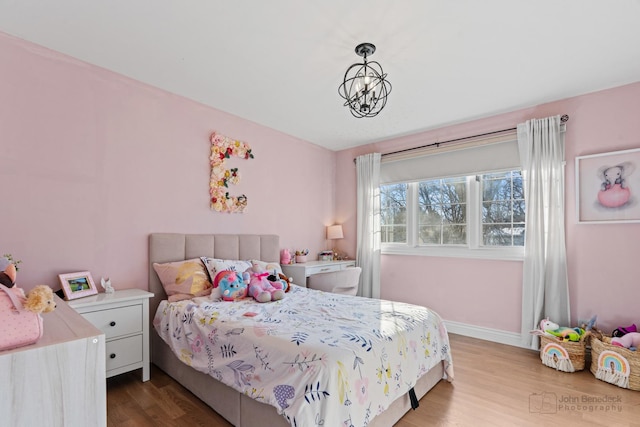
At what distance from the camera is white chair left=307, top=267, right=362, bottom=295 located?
11.7 feet

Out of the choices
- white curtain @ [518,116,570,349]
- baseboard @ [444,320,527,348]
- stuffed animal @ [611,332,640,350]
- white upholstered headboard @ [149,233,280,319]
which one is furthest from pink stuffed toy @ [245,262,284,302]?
stuffed animal @ [611,332,640,350]

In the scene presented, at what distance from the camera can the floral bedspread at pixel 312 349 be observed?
1.49m

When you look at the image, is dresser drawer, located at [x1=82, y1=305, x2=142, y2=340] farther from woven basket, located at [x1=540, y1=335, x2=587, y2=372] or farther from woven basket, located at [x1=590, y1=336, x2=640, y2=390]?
woven basket, located at [x1=590, y1=336, x2=640, y2=390]

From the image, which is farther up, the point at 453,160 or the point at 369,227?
the point at 453,160

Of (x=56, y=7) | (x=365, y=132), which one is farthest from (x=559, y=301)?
(x=56, y=7)

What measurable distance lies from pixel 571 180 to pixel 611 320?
4.36 ft

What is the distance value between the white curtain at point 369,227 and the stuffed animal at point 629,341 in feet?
7.89

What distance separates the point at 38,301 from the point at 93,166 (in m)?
1.90

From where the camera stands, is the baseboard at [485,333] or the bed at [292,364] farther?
the baseboard at [485,333]

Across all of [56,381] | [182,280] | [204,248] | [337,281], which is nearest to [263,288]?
[182,280]

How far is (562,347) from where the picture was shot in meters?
2.73

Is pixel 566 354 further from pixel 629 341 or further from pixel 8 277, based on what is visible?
pixel 8 277

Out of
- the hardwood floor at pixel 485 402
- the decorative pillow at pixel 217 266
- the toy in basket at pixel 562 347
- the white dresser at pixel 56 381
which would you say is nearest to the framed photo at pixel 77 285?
the hardwood floor at pixel 485 402

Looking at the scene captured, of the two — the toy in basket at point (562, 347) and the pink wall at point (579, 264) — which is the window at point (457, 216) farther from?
the toy in basket at point (562, 347)
